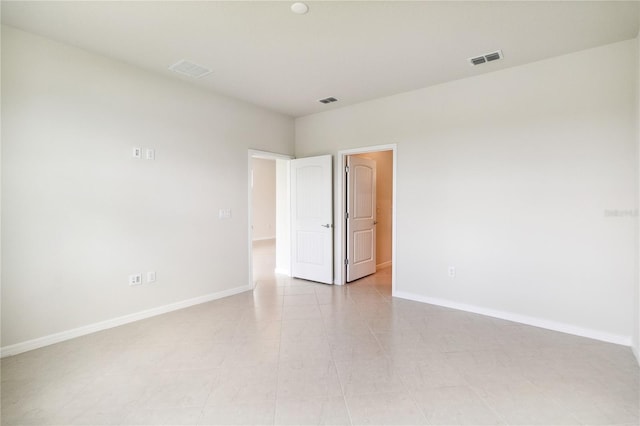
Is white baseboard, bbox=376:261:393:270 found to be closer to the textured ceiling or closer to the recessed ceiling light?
the textured ceiling

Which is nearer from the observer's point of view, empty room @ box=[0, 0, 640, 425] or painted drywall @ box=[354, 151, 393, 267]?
empty room @ box=[0, 0, 640, 425]

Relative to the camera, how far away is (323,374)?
2.27 m

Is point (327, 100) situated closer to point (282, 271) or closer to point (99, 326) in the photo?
point (282, 271)

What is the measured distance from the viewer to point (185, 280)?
377cm

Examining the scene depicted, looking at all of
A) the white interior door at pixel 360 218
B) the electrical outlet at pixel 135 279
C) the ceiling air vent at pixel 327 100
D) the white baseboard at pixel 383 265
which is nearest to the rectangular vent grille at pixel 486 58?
the ceiling air vent at pixel 327 100

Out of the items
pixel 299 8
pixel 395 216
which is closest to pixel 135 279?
pixel 299 8

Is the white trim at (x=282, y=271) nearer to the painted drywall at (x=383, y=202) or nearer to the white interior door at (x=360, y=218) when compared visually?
the white interior door at (x=360, y=218)

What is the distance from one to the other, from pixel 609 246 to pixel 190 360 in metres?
3.90

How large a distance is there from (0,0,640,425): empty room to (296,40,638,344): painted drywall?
20 mm

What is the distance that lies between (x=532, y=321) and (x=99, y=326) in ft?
14.8

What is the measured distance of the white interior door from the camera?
4863 millimetres

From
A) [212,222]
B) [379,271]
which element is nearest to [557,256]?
[379,271]

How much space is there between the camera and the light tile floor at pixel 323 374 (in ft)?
6.06

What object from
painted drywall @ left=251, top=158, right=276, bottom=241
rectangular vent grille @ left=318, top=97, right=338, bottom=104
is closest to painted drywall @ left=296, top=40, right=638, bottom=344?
rectangular vent grille @ left=318, top=97, right=338, bottom=104
